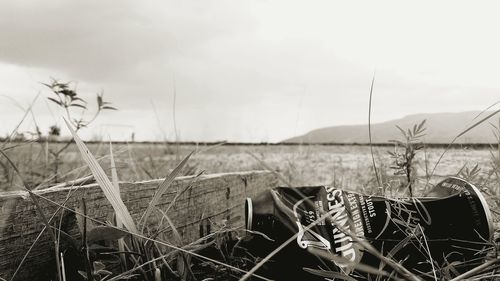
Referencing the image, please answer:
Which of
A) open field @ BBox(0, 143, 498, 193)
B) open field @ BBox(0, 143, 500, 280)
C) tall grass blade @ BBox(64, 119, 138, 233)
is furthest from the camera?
open field @ BBox(0, 143, 498, 193)

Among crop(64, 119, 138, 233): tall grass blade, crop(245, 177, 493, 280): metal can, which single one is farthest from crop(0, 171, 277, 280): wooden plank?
crop(245, 177, 493, 280): metal can

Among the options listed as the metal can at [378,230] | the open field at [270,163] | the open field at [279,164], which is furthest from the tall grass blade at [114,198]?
the open field at [270,163]

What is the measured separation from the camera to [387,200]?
4.53ft

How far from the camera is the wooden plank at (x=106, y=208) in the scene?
1.17 metres

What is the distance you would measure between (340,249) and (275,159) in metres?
3.44

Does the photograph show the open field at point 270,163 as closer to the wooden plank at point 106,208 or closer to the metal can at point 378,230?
the wooden plank at point 106,208

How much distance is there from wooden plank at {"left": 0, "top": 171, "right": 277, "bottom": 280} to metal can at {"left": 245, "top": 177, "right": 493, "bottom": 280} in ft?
1.12

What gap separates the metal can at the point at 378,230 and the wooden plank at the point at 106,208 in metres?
0.34

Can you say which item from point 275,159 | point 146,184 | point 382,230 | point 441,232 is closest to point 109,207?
point 146,184

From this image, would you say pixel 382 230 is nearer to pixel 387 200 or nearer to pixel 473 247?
pixel 387 200

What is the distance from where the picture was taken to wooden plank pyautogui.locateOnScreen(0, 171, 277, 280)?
1170 millimetres

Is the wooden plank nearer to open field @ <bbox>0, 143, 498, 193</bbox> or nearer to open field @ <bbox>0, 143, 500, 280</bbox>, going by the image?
open field @ <bbox>0, 143, 500, 280</bbox>

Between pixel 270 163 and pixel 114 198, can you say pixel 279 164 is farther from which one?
pixel 114 198

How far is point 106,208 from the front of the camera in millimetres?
1404
